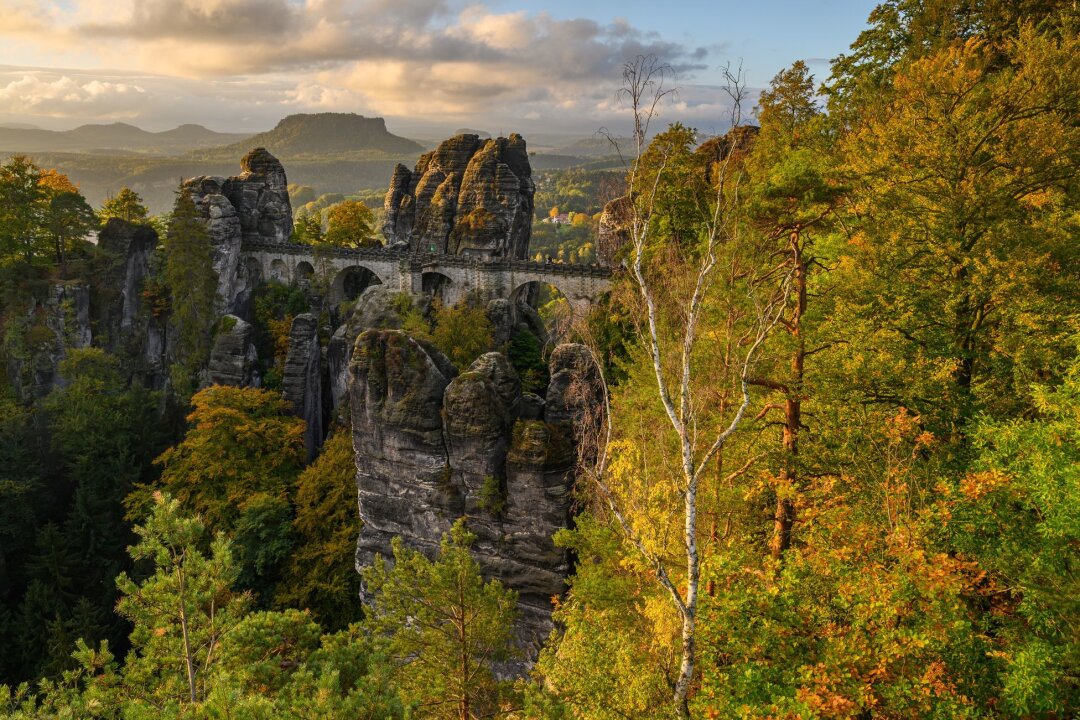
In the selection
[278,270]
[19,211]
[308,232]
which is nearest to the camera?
[19,211]

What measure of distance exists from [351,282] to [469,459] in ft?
114

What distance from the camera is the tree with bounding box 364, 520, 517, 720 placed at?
12477 mm

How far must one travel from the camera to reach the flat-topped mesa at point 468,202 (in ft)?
Result: 155

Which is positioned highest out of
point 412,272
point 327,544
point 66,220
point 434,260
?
point 66,220

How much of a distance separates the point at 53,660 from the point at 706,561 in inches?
1222

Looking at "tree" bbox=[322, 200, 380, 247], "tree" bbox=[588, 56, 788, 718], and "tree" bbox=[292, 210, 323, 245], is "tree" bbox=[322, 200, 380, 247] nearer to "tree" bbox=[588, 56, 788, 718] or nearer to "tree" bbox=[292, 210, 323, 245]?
"tree" bbox=[292, 210, 323, 245]

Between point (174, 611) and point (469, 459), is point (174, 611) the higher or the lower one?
the higher one

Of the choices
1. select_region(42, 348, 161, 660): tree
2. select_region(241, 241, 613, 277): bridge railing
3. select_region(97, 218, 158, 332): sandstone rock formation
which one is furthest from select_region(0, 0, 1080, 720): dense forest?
select_region(97, 218, 158, 332): sandstone rock formation

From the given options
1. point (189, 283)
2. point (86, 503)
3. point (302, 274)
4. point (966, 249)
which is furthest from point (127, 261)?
point (966, 249)

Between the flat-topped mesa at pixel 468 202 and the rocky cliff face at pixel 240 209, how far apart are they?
921cm

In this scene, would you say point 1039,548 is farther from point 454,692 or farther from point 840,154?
point 840,154

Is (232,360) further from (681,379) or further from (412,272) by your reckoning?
(681,379)

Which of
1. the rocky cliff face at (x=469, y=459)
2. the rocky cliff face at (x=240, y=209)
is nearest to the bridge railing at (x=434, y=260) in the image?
the rocky cliff face at (x=240, y=209)

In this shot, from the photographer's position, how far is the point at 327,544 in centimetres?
2759
